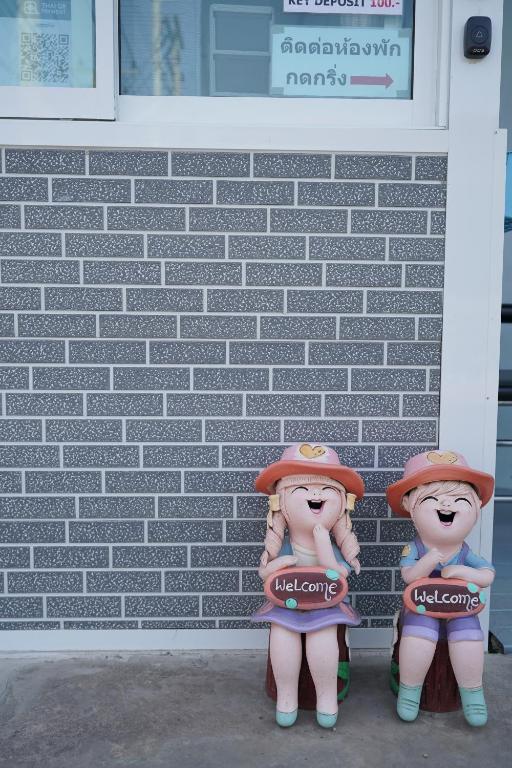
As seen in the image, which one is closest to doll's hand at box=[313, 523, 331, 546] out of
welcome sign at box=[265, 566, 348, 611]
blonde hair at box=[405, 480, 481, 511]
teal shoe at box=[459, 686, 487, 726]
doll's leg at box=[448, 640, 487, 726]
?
welcome sign at box=[265, 566, 348, 611]

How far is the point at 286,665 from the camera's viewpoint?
9.87ft

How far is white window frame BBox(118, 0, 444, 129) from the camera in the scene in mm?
3518

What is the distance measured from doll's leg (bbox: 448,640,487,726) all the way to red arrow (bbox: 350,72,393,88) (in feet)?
7.77

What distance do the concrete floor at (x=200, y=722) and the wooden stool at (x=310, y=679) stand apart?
0.05 m

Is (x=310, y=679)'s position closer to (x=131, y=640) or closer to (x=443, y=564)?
(x=443, y=564)

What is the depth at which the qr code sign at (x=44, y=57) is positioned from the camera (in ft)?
11.5

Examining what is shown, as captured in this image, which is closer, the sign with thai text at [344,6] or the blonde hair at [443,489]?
the blonde hair at [443,489]

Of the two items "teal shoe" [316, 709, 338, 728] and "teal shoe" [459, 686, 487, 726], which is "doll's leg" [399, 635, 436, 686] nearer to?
"teal shoe" [459, 686, 487, 726]

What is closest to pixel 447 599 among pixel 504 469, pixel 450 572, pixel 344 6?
pixel 450 572

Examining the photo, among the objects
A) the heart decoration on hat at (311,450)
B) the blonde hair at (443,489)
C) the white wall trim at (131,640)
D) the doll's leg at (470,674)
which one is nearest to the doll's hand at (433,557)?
the blonde hair at (443,489)

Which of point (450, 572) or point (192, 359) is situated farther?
point (192, 359)

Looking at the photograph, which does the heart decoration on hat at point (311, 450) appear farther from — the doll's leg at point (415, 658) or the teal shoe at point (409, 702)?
the teal shoe at point (409, 702)

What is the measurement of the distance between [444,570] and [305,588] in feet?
1.75

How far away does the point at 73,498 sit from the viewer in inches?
140
